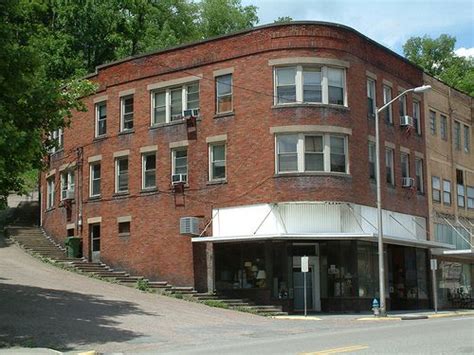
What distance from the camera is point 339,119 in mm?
30188

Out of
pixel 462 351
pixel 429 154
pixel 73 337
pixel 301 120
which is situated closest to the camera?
pixel 462 351

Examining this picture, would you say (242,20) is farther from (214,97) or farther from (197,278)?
(197,278)

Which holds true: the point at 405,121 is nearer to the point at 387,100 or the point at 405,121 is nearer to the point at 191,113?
the point at 387,100

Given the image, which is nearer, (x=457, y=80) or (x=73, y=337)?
(x=73, y=337)

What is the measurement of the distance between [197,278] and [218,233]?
2.26 meters

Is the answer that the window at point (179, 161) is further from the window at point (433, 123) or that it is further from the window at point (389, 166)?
the window at point (433, 123)

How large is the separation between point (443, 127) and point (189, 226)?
17.2 meters

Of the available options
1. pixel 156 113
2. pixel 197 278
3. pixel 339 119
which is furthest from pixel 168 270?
pixel 339 119

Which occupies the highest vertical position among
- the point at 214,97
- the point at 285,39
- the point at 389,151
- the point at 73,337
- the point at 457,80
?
the point at 457,80

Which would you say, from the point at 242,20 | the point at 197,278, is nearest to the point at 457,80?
the point at 242,20

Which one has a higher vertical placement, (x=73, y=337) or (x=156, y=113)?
(x=156, y=113)

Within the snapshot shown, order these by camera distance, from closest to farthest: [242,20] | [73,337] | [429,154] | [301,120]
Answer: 1. [73,337]
2. [301,120]
3. [429,154]
4. [242,20]

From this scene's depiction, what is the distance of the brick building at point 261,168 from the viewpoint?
29.6 metres

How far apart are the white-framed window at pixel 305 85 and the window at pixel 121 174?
9.03 metres
